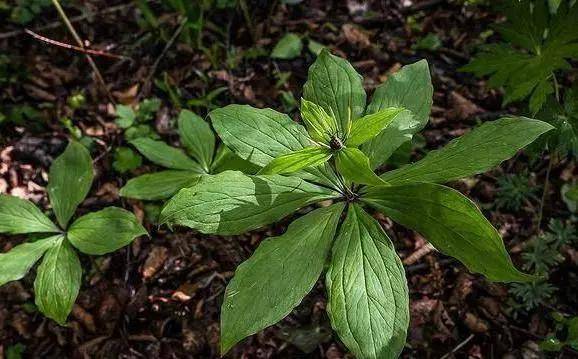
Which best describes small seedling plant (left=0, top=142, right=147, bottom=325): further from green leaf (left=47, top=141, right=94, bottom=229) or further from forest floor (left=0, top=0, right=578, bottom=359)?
forest floor (left=0, top=0, right=578, bottom=359)

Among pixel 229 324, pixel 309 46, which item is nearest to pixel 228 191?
pixel 229 324

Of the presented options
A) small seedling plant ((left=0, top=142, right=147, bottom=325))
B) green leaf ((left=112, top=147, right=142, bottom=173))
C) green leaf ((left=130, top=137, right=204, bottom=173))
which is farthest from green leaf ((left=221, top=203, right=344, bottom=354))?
green leaf ((left=112, top=147, right=142, bottom=173))

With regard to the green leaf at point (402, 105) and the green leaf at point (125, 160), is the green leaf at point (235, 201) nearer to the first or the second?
the green leaf at point (402, 105)

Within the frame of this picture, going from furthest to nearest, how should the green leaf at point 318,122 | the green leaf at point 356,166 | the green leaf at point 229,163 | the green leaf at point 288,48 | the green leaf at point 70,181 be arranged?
the green leaf at point 288,48 → the green leaf at point 70,181 → the green leaf at point 229,163 → the green leaf at point 318,122 → the green leaf at point 356,166

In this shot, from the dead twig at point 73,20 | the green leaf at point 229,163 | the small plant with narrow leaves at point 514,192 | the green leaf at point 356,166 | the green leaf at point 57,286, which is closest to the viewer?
the green leaf at point 356,166

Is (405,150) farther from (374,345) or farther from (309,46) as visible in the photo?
(309,46)

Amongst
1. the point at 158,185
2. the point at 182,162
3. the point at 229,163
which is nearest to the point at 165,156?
the point at 182,162

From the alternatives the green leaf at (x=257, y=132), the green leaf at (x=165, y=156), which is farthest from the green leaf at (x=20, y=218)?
the green leaf at (x=257, y=132)

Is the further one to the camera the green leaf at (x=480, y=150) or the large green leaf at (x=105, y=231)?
the large green leaf at (x=105, y=231)
